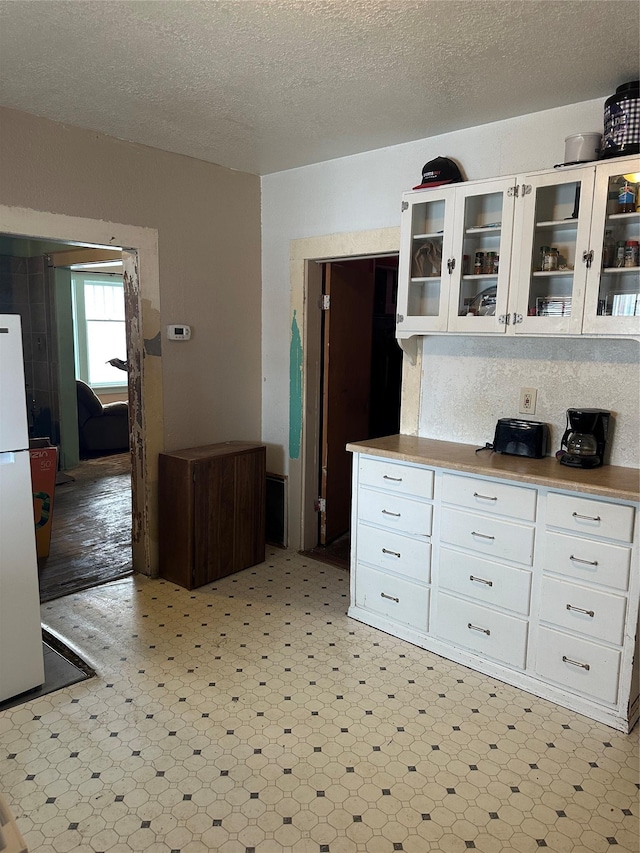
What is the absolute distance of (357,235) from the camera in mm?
3525

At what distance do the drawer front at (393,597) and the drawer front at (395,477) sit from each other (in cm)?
46

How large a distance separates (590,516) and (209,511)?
82.8 inches

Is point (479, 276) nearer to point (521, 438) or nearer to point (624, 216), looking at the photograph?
point (624, 216)

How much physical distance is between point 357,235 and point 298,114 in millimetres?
833

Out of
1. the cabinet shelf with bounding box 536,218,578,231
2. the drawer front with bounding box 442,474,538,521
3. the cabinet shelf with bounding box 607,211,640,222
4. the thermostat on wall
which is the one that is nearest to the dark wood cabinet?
the thermostat on wall

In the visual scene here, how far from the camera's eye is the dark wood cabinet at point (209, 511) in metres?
3.48

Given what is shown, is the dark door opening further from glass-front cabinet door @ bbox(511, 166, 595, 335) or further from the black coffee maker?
the black coffee maker

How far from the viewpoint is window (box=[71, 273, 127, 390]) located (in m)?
8.53

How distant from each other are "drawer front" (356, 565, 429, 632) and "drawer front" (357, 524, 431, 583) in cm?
5

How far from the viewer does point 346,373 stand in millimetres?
4219

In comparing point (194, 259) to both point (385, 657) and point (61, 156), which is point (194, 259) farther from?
point (385, 657)

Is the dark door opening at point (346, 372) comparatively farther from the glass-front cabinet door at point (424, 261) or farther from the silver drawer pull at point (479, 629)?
the silver drawer pull at point (479, 629)

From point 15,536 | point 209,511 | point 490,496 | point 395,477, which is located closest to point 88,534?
point 209,511

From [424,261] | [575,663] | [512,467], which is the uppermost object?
[424,261]
